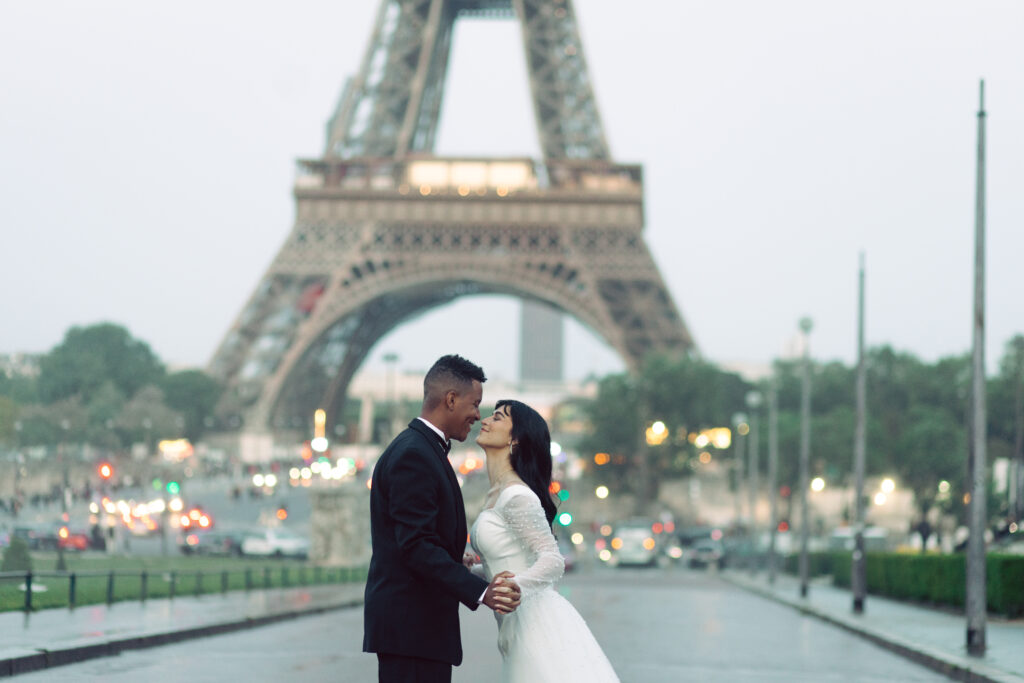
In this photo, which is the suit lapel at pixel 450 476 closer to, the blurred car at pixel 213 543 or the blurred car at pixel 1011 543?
the blurred car at pixel 1011 543

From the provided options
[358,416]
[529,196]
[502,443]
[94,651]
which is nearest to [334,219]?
[529,196]

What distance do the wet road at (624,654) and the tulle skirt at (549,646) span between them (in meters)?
8.12

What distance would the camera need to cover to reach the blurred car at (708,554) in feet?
209

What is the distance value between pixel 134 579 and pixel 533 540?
20779mm

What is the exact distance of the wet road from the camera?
14.8m

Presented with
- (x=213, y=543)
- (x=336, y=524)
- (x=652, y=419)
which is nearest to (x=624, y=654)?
(x=336, y=524)

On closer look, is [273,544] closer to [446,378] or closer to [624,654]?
[624,654]

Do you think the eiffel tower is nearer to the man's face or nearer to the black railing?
the black railing

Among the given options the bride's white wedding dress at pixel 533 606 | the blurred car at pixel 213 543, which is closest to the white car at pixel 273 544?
the blurred car at pixel 213 543

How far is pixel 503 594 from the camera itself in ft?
19.3

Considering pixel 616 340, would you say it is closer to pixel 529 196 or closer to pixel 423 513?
pixel 529 196

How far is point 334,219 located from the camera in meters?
67.0

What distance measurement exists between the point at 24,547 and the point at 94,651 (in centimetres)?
568

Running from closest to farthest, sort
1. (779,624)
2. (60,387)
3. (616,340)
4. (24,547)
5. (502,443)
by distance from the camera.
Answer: (502,443) → (24,547) → (779,624) → (60,387) → (616,340)
